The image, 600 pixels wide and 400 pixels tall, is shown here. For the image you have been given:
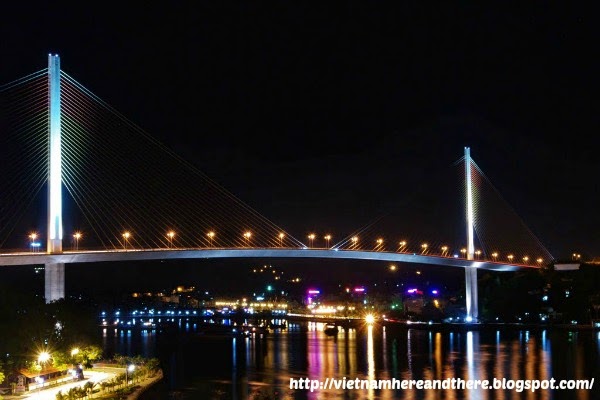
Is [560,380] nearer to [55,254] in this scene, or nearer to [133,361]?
[133,361]

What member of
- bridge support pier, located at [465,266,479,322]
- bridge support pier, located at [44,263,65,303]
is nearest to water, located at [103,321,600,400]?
bridge support pier, located at [465,266,479,322]

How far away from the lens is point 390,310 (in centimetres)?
6981

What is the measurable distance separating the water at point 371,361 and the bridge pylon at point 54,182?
14.2ft

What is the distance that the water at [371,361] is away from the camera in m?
20.4

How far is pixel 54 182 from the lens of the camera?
24859 millimetres

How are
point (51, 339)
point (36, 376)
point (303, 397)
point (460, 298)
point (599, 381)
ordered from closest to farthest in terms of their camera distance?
point (36, 376) → point (303, 397) → point (51, 339) → point (599, 381) → point (460, 298)

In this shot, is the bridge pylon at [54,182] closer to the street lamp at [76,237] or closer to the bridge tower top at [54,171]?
the bridge tower top at [54,171]

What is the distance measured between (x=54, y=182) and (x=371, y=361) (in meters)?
12.0

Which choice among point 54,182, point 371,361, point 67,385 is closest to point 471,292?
point 371,361

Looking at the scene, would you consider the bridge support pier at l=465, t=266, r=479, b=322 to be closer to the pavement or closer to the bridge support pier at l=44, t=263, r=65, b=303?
the bridge support pier at l=44, t=263, r=65, b=303

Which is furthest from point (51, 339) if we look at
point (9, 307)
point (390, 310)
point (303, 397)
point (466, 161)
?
point (390, 310)

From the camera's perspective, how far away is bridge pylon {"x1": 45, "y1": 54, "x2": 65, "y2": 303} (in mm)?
24750

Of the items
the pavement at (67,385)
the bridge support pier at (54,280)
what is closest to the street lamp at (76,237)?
the bridge support pier at (54,280)

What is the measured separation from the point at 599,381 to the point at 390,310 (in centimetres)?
4758
